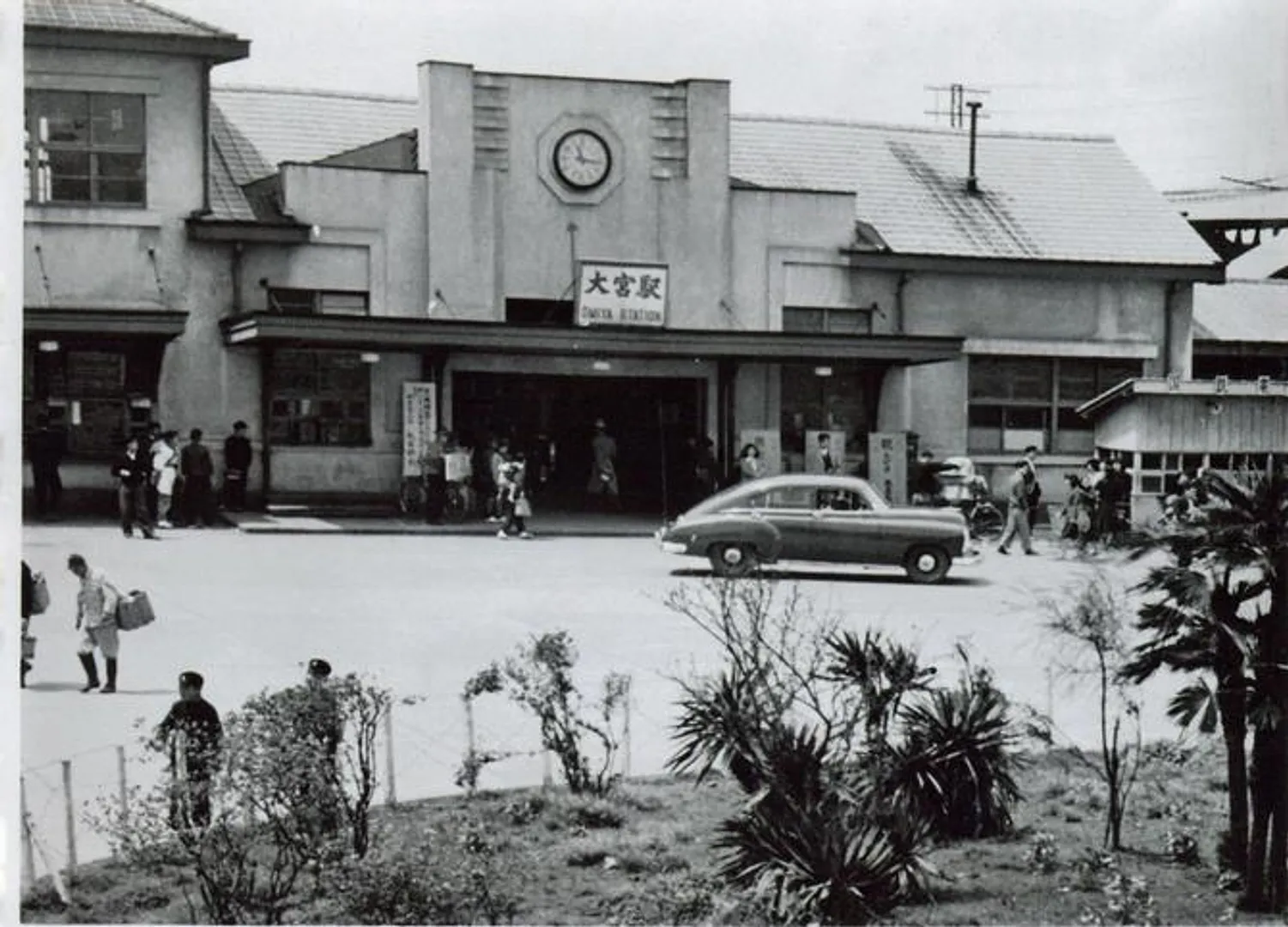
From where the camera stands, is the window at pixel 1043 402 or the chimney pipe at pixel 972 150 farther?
the window at pixel 1043 402

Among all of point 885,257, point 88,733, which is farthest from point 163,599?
point 885,257

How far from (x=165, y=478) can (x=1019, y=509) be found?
5464 mm

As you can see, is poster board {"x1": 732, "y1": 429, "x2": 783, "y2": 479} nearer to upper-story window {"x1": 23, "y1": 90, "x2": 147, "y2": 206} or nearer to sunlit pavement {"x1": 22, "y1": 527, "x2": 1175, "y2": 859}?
sunlit pavement {"x1": 22, "y1": 527, "x2": 1175, "y2": 859}

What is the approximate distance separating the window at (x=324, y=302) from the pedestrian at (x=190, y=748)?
17.6ft

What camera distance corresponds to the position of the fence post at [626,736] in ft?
30.8

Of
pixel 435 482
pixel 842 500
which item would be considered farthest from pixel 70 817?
pixel 842 500

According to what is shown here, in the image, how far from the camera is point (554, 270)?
13.6 metres

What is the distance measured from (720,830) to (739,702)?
680mm

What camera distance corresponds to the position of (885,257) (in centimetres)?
1330

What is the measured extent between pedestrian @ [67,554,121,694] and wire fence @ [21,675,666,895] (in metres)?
0.55

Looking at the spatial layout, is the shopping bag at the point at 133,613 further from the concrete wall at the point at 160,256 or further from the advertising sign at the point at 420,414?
the advertising sign at the point at 420,414

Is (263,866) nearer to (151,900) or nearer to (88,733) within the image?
(151,900)

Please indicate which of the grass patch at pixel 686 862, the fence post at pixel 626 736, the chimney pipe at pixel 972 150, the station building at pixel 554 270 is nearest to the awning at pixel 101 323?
the station building at pixel 554 270

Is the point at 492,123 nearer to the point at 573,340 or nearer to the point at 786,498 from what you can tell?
the point at 573,340
